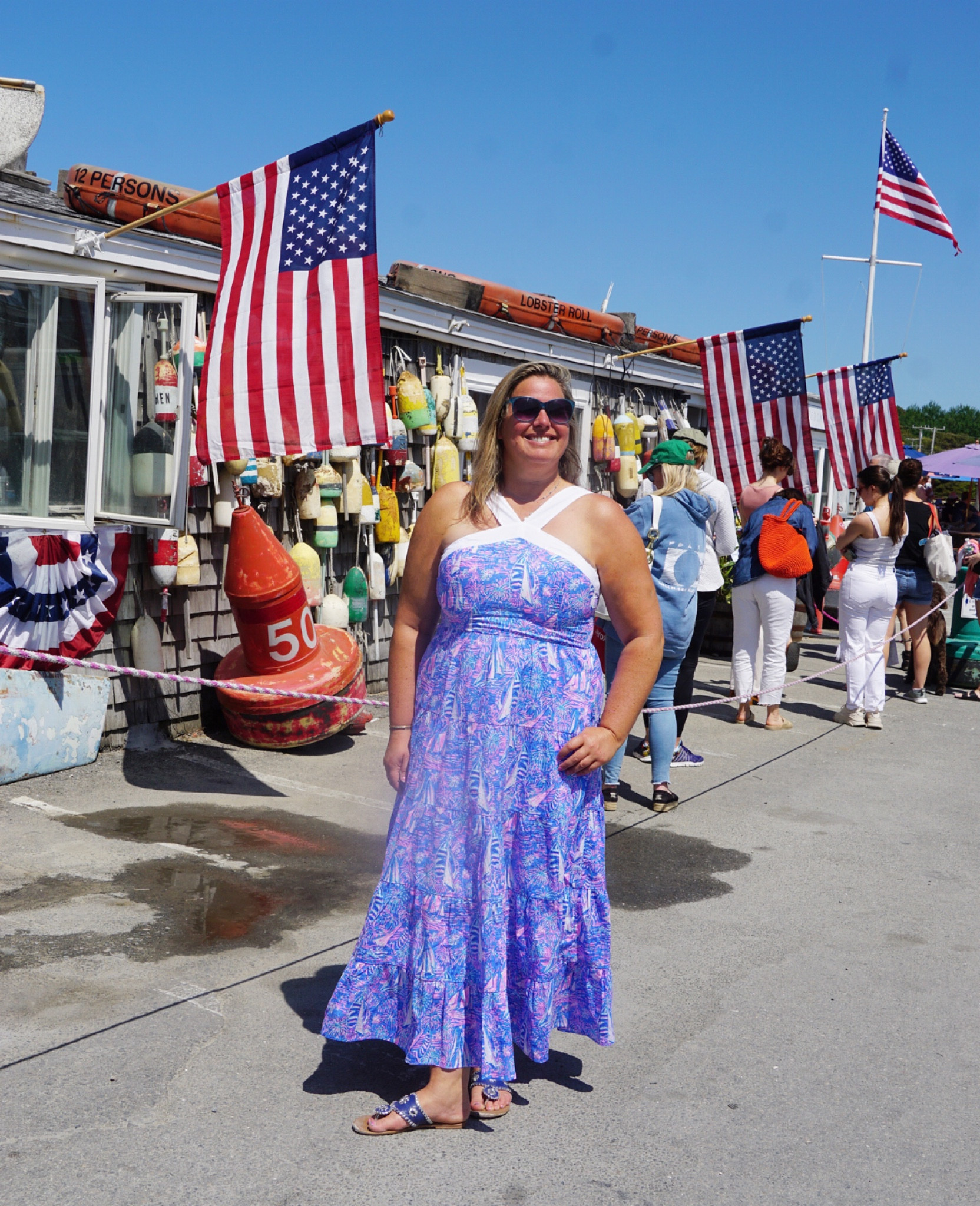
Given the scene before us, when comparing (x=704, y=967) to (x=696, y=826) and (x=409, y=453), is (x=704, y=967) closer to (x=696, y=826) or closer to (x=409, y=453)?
(x=696, y=826)

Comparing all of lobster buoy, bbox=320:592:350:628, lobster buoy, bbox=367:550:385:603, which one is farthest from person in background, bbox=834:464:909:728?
lobster buoy, bbox=320:592:350:628

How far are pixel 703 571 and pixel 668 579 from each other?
623 mm

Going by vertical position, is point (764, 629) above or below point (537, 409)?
below

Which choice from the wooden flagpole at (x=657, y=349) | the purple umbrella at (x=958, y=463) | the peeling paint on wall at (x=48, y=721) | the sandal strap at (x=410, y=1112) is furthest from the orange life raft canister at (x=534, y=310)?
the sandal strap at (x=410, y=1112)

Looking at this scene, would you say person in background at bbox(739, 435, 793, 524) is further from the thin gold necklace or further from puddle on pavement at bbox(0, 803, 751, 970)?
the thin gold necklace

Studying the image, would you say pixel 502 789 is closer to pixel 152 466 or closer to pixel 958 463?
pixel 152 466

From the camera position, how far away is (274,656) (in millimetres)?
6898

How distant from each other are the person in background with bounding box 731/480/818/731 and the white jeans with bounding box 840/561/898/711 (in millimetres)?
427

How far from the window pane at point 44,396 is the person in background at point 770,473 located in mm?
4564

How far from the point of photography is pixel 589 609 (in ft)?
10.2

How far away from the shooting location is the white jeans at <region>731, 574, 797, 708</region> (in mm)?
8328

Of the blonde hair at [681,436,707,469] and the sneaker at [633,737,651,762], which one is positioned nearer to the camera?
the blonde hair at [681,436,707,469]

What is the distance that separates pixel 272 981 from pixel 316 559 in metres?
4.44

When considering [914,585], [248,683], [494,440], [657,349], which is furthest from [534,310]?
[494,440]
